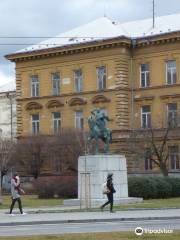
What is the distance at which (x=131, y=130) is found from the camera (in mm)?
74938

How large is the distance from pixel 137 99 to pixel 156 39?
6.69 m

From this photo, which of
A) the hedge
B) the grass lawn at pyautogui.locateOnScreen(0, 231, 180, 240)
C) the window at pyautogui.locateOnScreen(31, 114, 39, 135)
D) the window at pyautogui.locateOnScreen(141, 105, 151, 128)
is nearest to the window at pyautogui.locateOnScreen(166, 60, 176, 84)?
the window at pyautogui.locateOnScreen(141, 105, 151, 128)

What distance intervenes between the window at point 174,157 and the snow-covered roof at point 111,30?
11.7 m

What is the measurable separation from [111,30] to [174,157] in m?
15.2

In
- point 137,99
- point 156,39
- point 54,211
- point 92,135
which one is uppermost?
point 156,39

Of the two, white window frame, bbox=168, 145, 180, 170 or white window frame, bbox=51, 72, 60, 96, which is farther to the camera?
white window frame, bbox=51, 72, 60, 96

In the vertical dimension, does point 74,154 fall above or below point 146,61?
below

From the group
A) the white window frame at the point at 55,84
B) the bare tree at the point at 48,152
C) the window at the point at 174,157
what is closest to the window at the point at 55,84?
the white window frame at the point at 55,84

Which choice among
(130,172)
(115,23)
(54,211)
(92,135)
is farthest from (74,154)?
(54,211)

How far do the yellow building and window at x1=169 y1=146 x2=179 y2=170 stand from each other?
0.10 metres

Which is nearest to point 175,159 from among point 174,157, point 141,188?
point 174,157

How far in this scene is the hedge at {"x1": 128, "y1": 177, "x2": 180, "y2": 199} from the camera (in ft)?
167

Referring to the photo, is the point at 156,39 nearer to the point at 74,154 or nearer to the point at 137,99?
the point at 137,99

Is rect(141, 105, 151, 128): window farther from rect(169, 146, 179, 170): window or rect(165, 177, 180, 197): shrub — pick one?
rect(165, 177, 180, 197): shrub
